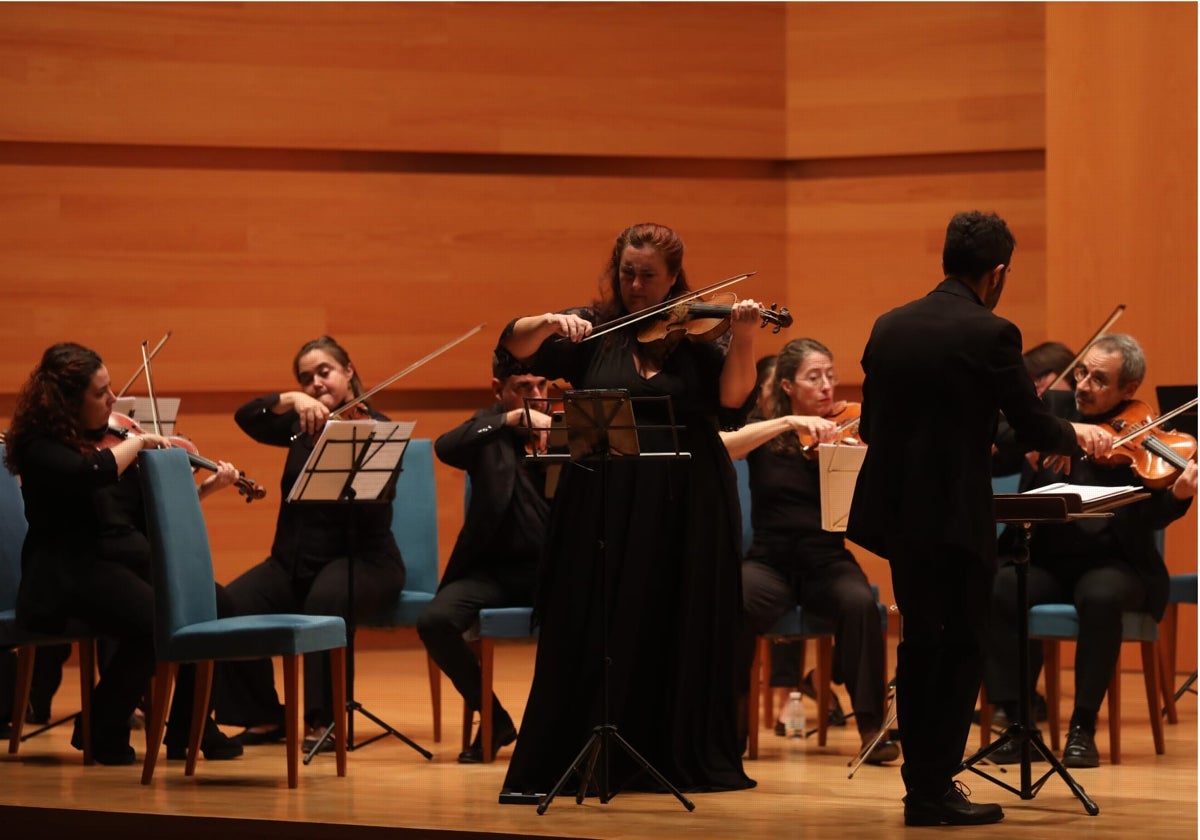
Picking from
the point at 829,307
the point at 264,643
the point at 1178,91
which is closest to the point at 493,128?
the point at 829,307

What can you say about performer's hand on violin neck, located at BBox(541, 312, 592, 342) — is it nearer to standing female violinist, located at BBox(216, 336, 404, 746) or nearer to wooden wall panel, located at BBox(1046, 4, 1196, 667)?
standing female violinist, located at BBox(216, 336, 404, 746)

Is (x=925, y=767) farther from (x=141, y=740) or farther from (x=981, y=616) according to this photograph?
(x=141, y=740)

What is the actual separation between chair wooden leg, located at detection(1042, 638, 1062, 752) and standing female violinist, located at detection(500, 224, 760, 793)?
1.08 meters

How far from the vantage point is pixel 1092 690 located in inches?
168

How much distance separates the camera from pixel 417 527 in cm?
503

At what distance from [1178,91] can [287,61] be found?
330 centimetres

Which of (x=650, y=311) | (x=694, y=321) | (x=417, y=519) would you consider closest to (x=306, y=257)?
(x=417, y=519)

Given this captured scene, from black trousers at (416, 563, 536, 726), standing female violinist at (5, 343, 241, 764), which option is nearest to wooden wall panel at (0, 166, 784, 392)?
standing female violinist at (5, 343, 241, 764)

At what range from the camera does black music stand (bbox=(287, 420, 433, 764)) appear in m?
4.30

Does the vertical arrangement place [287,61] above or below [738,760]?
above

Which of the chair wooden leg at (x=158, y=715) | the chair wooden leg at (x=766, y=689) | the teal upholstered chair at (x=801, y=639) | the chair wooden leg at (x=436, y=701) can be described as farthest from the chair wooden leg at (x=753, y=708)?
the chair wooden leg at (x=158, y=715)

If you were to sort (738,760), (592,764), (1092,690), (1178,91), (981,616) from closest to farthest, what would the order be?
(981,616) → (592,764) → (738,760) → (1092,690) → (1178,91)

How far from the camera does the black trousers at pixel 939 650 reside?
10.7ft

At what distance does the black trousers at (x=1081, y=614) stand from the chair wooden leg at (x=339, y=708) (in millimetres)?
1602
